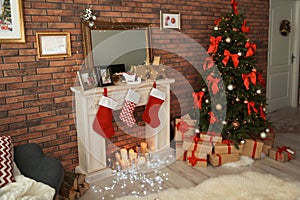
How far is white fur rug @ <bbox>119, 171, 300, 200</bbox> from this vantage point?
2.54 meters

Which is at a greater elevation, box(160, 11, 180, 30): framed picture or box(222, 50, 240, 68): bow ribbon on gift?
box(160, 11, 180, 30): framed picture

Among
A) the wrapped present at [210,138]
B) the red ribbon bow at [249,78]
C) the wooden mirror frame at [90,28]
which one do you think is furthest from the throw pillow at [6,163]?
the red ribbon bow at [249,78]

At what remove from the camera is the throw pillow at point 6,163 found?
186cm

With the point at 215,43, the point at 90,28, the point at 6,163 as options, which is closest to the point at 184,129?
the point at 215,43

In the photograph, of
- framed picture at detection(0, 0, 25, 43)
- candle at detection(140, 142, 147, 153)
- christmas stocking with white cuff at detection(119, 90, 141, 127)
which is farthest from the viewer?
candle at detection(140, 142, 147, 153)

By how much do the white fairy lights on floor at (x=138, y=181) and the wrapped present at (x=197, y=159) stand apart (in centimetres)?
25

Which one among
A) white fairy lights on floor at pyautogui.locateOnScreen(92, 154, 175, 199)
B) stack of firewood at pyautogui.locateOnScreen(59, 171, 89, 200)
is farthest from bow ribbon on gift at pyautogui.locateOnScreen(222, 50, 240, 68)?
stack of firewood at pyautogui.locateOnScreen(59, 171, 89, 200)

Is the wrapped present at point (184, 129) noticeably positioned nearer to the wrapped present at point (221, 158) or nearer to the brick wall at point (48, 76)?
the wrapped present at point (221, 158)

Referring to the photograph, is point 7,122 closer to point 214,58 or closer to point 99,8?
point 99,8

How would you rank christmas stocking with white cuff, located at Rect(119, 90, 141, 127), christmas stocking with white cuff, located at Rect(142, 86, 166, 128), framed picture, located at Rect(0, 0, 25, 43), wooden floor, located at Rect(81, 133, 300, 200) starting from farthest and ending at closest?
christmas stocking with white cuff, located at Rect(142, 86, 166, 128), christmas stocking with white cuff, located at Rect(119, 90, 141, 127), wooden floor, located at Rect(81, 133, 300, 200), framed picture, located at Rect(0, 0, 25, 43)

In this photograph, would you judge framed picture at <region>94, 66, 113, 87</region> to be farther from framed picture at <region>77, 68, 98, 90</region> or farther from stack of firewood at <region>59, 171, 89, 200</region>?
stack of firewood at <region>59, 171, 89, 200</region>

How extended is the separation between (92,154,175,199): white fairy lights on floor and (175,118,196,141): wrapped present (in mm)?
299

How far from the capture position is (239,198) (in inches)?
99.1

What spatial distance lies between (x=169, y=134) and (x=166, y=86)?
0.59m
